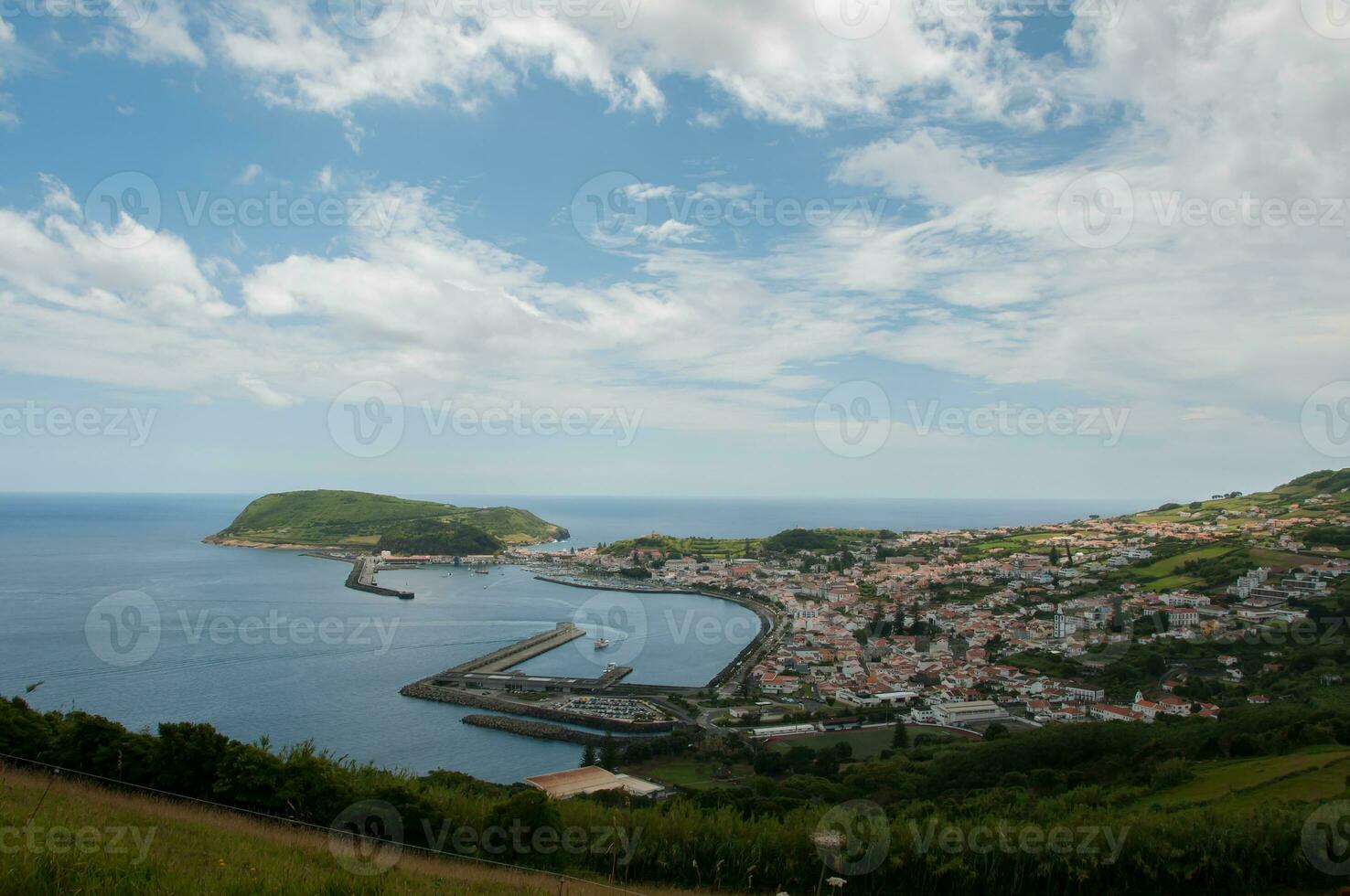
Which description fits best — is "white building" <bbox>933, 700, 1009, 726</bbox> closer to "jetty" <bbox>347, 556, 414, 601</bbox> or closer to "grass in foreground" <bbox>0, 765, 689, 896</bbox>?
"grass in foreground" <bbox>0, 765, 689, 896</bbox>

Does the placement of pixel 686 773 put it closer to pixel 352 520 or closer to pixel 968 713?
pixel 968 713

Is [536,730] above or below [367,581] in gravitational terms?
below

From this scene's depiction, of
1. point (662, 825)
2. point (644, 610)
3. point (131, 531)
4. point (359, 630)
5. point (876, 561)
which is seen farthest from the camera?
point (131, 531)

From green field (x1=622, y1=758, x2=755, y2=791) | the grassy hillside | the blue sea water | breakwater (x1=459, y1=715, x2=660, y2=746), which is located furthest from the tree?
the grassy hillside

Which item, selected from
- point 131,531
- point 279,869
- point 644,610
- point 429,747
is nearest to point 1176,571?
point 644,610

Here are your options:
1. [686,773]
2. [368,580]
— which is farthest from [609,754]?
[368,580]

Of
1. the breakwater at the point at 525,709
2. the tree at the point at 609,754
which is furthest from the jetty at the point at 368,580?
the tree at the point at 609,754

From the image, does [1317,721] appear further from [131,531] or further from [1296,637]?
[131,531]
